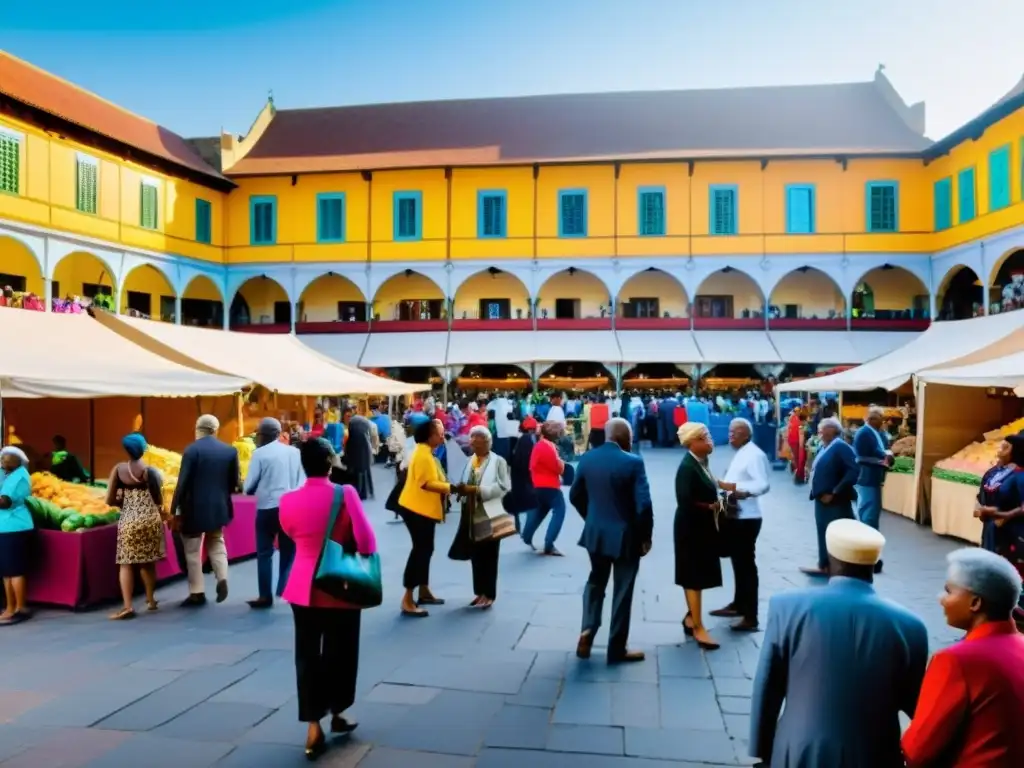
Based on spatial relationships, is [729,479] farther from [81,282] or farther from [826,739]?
[81,282]

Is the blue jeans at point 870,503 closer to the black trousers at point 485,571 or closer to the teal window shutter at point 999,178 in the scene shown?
the black trousers at point 485,571

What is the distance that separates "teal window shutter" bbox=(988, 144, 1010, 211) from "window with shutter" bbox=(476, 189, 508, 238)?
15175 mm

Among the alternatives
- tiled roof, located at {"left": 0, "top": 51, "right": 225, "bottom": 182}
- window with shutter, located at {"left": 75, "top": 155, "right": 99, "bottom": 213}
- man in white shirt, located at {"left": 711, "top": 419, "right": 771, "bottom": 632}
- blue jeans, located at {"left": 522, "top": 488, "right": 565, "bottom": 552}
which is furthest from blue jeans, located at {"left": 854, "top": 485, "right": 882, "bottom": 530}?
window with shutter, located at {"left": 75, "top": 155, "right": 99, "bottom": 213}

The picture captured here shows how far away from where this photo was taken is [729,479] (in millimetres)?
5785

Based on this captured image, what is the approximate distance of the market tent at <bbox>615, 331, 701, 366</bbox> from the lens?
24594mm

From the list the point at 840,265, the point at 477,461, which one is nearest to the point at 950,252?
the point at 840,265

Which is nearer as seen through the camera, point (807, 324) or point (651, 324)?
point (807, 324)

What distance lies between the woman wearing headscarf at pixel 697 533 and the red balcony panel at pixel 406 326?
2226 centimetres

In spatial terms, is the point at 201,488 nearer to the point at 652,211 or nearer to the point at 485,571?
the point at 485,571

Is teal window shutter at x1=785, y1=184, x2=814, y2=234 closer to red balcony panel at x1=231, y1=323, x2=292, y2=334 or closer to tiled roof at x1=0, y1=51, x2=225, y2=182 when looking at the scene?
red balcony panel at x1=231, y1=323, x2=292, y2=334

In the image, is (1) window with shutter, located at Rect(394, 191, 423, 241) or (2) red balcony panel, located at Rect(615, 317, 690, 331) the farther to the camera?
(1) window with shutter, located at Rect(394, 191, 423, 241)

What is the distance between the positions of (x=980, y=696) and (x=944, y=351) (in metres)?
11.0

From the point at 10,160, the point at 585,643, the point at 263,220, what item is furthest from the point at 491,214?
the point at 585,643

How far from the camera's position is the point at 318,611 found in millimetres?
3719
